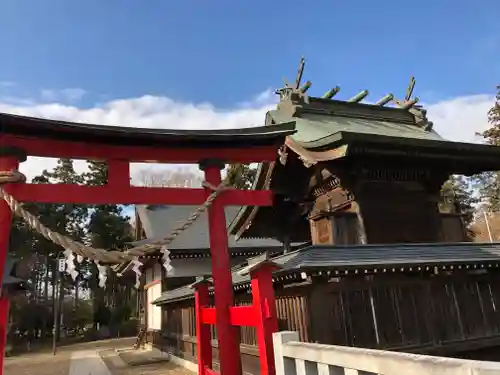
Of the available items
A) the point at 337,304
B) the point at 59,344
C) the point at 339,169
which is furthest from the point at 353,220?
the point at 59,344

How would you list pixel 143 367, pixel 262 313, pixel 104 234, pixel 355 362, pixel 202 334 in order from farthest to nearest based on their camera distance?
pixel 104 234, pixel 143 367, pixel 202 334, pixel 262 313, pixel 355 362

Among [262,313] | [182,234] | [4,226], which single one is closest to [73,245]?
[4,226]

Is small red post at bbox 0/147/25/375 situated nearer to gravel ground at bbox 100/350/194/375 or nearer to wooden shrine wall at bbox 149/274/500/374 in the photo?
wooden shrine wall at bbox 149/274/500/374

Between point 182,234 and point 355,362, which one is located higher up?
point 182,234

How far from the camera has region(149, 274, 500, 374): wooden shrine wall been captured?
23.5 feet

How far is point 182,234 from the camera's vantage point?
1930cm

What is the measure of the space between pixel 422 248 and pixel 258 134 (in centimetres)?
482

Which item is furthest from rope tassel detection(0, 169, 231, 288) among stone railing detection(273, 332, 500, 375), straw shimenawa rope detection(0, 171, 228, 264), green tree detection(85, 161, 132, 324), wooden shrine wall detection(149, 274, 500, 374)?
green tree detection(85, 161, 132, 324)

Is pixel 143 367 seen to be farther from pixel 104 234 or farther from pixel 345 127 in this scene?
pixel 104 234

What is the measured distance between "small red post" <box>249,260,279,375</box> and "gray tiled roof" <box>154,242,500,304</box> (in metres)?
1.37

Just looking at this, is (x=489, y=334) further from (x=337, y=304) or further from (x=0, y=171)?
(x=0, y=171)

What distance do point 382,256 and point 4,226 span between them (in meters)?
6.41

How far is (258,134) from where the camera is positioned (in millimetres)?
5926

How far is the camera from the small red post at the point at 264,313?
4.69m
